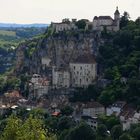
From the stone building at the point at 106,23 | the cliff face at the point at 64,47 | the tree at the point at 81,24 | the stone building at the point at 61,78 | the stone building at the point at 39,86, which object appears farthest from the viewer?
the tree at the point at 81,24

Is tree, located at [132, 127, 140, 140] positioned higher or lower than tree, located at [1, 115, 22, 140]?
lower

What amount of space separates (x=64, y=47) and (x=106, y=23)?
668cm

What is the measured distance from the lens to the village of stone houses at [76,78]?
6512cm

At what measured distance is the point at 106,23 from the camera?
262ft

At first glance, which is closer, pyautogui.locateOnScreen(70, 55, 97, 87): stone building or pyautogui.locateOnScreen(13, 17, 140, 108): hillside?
A: pyautogui.locateOnScreen(13, 17, 140, 108): hillside

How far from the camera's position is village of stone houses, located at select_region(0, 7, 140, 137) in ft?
214

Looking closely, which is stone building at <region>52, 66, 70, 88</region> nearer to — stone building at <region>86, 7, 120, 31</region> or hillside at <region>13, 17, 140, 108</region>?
hillside at <region>13, 17, 140, 108</region>

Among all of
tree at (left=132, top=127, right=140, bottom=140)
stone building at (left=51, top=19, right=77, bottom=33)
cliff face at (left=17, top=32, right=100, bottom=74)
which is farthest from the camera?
stone building at (left=51, top=19, right=77, bottom=33)

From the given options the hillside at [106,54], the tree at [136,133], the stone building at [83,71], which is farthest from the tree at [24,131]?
the stone building at [83,71]

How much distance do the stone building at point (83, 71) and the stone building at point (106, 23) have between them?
6874 millimetres

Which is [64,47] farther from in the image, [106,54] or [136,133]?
[136,133]

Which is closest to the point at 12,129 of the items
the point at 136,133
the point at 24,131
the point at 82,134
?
the point at 24,131

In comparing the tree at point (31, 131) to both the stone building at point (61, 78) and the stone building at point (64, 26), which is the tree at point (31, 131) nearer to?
the stone building at point (61, 78)

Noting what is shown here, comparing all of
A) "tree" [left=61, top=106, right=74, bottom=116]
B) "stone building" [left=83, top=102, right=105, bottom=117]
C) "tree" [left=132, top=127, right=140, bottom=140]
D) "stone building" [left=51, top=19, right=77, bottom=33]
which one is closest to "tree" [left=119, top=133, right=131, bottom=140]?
"tree" [left=132, top=127, right=140, bottom=140]
